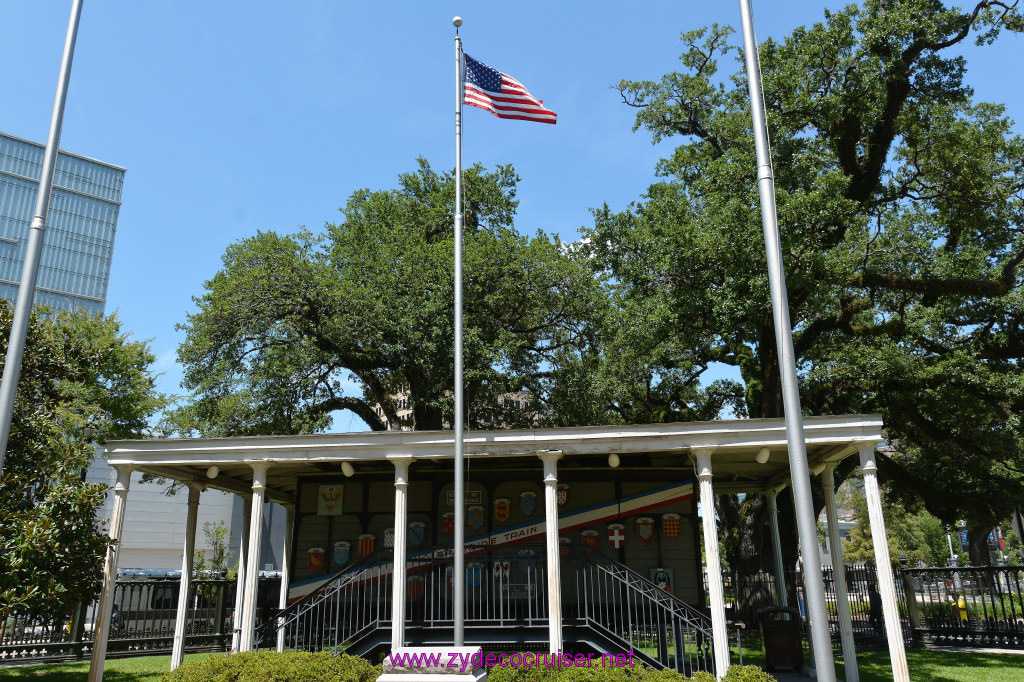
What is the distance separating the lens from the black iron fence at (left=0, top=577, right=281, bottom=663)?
56.2 feet

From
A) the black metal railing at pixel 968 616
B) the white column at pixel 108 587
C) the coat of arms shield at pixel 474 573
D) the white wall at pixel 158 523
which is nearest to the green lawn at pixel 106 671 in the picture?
the white column at pixel 108 587

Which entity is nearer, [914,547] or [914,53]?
[914,53]

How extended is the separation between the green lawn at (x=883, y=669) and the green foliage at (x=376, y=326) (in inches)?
355

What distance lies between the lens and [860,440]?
38.2 ft

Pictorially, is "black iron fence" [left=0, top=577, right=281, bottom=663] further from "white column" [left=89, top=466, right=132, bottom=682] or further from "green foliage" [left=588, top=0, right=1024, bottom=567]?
"green foliage" [left=588, top=0, right=1024, bottom=567]

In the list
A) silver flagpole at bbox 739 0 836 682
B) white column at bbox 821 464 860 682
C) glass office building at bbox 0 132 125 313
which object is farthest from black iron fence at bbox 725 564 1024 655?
glass office building at bbox 0 132 125 313

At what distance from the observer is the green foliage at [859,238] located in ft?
60.8

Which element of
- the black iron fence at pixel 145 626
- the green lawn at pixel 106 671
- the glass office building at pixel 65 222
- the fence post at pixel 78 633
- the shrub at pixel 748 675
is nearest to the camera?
the shrub at pixel 748 675

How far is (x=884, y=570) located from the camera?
11.0 metres

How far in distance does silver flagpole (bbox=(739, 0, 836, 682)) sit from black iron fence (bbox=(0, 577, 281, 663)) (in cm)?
1513

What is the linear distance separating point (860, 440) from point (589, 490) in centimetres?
647

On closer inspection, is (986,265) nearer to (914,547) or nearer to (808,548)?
(808,548)

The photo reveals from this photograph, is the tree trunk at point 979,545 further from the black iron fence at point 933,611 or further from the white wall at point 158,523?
the white wall at point 158,523

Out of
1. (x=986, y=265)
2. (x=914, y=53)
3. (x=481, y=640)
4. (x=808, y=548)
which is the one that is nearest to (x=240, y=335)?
(x=481, y=640)
